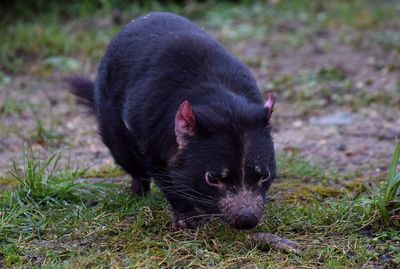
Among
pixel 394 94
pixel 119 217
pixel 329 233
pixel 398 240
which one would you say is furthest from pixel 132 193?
pixel 394 94

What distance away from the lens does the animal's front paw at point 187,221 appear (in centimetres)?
402

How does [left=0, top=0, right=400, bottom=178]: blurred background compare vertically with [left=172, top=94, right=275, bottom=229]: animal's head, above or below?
below

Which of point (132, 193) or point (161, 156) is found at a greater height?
point (161, 156)

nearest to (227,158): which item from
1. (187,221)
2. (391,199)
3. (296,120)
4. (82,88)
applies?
(187,221)

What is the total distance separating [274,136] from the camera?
6.27 metres

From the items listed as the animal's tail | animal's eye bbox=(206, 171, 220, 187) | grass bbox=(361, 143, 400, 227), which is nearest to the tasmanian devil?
animal's eye bbox=(206, 171, 220, 187)

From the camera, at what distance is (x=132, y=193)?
4555mm

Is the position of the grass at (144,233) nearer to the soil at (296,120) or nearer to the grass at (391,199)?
the grass at (391,199)

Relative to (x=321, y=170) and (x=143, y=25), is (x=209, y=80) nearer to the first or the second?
(x=143, y=25)

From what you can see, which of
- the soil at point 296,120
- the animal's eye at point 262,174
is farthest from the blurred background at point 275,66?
the animal's eye at point 262,174

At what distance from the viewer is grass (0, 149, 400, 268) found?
368 centimetres

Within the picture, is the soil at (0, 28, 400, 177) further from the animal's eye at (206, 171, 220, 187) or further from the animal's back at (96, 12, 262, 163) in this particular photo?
the animal's eye at (206, 171, 220, 187)

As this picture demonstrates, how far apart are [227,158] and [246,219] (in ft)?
0.95

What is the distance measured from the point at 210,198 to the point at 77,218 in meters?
0.80
